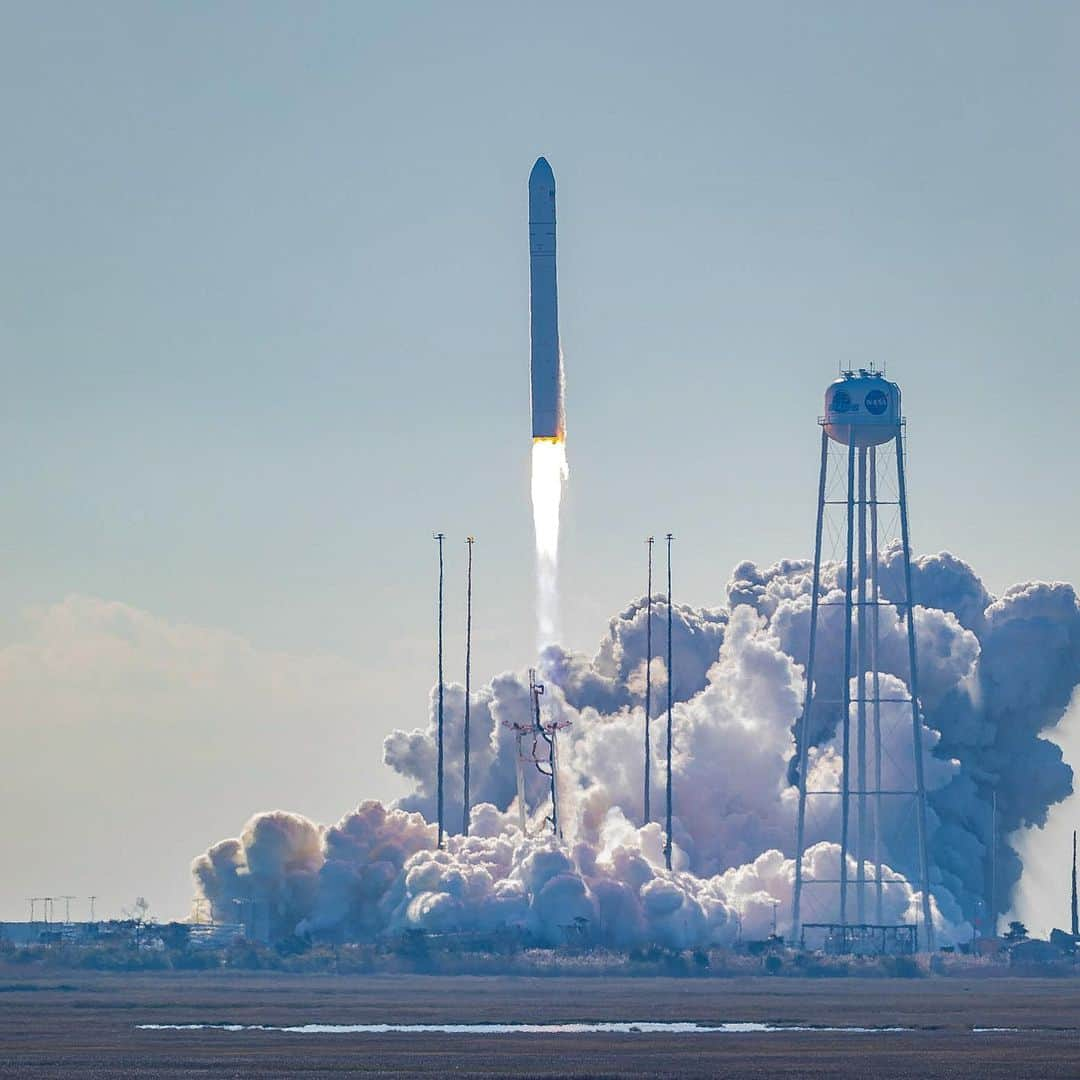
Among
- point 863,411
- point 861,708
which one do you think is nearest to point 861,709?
point 861,708

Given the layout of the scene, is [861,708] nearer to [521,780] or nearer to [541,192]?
[521,780]

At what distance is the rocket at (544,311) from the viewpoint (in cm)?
16638

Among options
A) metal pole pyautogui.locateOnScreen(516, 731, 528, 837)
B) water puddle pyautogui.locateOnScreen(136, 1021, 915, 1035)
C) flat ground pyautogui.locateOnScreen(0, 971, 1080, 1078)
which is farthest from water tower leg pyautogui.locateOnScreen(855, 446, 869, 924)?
water puddle pyautogui.locateOnScreen(136, 1021, 915, 1035)

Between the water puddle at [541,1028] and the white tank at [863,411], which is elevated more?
the white tank at [863,411]

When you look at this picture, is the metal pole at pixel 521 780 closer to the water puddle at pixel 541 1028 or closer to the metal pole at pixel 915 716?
the metal pole at pixel 915 716

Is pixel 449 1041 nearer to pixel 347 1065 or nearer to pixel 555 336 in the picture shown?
pixel 347 1065

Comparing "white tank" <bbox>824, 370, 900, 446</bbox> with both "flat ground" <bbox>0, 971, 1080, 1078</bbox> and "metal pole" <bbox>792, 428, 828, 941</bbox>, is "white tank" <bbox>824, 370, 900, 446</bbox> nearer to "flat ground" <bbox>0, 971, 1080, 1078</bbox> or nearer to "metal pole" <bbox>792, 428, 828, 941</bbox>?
"metal pole" <bbox>792, 428, 828, 941</bbox>

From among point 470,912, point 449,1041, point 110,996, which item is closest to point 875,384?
point 470,912

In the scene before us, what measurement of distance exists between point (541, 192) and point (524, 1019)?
43799 mm

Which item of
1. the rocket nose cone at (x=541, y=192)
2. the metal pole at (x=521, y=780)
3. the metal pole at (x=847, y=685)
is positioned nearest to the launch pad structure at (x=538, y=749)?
the metal pole at (x=521, y=780)

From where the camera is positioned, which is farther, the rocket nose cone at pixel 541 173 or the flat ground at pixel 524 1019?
the rocket nose cone at pixel 541 173

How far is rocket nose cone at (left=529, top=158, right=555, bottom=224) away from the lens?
16600 centimetres

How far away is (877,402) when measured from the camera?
602 feet

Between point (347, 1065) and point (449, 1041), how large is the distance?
1124 cm
